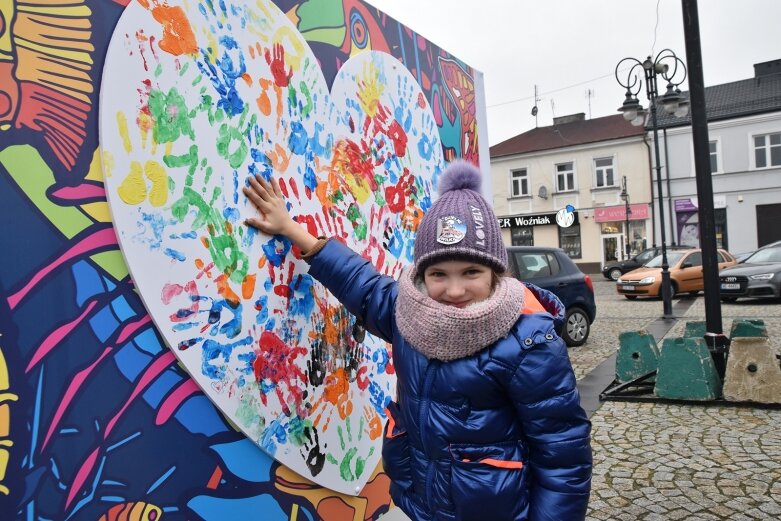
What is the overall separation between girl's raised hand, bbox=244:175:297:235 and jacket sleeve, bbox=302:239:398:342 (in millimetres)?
150

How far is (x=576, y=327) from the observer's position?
8633 mm

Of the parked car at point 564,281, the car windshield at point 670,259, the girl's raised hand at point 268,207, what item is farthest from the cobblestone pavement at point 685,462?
the car windshield at point 670,259

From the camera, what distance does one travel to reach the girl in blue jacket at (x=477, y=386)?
151 centimetres

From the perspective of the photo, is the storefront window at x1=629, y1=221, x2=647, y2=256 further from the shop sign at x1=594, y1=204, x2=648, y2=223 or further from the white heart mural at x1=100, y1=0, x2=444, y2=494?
the white heart mural at x1=100, y1=0, x2=444, y2=494

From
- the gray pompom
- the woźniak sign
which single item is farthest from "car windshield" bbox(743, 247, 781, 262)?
the gray pompom

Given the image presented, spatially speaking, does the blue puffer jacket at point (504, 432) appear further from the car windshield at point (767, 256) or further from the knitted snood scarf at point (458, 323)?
the car windshield at point (767, 256)

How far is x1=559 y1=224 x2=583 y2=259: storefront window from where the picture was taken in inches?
1136

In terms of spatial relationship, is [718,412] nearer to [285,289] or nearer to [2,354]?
[285,289]

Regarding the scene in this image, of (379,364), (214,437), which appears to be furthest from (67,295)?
(379,364)

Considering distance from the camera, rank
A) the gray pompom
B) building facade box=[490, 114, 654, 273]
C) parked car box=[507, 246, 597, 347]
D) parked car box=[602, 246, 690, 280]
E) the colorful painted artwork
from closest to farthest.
A: 1. the colorful painted artwork
2. the gray pompom
3. parked car box=[507, 246, 597, 347]
4. parked car box=[602, 246, 690, 280]
5. building facade box=[490, 114, 654, 273]

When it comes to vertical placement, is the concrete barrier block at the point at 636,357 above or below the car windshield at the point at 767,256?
below

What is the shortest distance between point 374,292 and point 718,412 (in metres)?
4.39

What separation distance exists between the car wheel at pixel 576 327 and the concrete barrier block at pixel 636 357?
2.59m

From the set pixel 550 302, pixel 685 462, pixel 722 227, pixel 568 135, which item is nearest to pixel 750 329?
pixel 685 462
